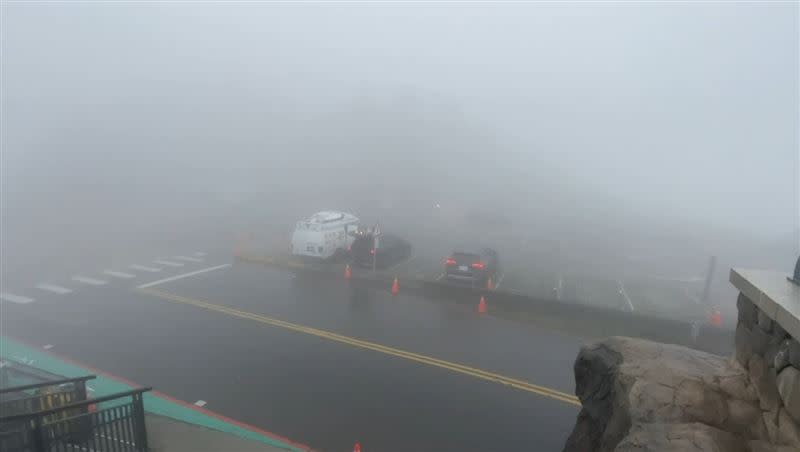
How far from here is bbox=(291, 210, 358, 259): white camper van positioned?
18.3 metres

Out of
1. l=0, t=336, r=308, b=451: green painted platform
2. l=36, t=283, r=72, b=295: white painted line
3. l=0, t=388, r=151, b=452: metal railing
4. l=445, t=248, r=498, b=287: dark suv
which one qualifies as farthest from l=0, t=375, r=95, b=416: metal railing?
l=445, t=248, r=498, b=287: dark suv

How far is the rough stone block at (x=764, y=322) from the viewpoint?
11.1 feet

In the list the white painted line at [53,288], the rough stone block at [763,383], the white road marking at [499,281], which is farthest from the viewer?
the white road marking at [499,281]

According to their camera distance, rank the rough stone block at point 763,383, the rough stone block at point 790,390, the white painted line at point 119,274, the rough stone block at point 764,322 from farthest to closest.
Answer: the white painted line at point 119,274
the rough stone block at point 764,322
the rough stone block at point 763,383
the rough stone block at point 790,390

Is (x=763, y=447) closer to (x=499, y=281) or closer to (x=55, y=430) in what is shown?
(x=55, y=430)

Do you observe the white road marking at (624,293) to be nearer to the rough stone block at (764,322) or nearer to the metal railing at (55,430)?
the rough stone block at (764,322)

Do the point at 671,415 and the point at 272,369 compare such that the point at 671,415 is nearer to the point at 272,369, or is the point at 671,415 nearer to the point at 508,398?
the point at 508,398

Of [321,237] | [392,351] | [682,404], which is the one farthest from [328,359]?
[321,237]

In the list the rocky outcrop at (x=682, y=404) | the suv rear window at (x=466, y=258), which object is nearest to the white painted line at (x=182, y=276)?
the suv rear window at (x=466, y=258)

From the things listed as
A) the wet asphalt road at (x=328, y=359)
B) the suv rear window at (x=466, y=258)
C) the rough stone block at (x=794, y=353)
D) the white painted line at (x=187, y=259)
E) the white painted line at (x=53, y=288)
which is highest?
the rough stone block at (x=794, y=353)

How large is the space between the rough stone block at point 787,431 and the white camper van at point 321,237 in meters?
16.3

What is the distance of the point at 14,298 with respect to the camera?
546 inches

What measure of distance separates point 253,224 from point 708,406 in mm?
27658

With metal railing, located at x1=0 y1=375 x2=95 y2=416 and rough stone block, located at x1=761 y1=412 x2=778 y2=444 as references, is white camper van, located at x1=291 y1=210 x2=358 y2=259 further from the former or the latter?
rough stone block, located at x1=761 y1=412 x2=778 y2=444
